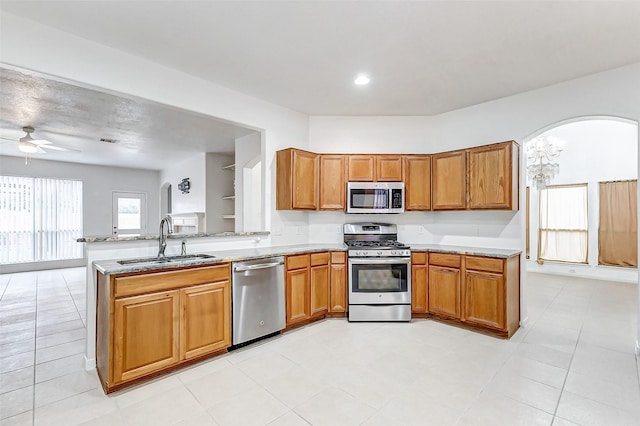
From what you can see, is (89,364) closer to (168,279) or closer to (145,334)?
(145,334)

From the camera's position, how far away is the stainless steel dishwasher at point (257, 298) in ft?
9.57

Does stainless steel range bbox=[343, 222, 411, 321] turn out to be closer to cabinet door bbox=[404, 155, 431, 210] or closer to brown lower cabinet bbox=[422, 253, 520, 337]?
brown lower cabinet bbox=[422, 253, 520, 337]

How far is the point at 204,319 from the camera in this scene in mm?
2684

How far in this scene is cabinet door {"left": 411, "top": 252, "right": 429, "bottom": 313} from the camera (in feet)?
12.3

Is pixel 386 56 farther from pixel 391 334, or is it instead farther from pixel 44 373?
pixel 44 373

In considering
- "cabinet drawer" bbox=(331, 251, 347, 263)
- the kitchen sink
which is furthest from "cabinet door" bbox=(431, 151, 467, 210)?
the kitchen sink

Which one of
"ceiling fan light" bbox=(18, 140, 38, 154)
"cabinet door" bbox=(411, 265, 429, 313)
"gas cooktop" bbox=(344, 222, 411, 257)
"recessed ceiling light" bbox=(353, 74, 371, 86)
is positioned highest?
"recessed ceiling light" bbox=(353, 74, 371, 86)

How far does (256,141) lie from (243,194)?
35.4 inches

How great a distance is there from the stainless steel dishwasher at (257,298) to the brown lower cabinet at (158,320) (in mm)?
99

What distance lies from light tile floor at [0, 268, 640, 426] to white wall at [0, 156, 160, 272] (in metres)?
5.11

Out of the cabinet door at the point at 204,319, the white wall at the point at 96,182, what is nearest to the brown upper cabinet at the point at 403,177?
the cabinet door at the point at 204,319

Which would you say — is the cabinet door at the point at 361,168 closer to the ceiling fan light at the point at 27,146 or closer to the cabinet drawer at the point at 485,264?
the cabinet drawer at the point at 485,264

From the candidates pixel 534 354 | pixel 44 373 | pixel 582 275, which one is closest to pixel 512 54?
pixel 534 354

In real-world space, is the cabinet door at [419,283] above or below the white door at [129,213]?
below
